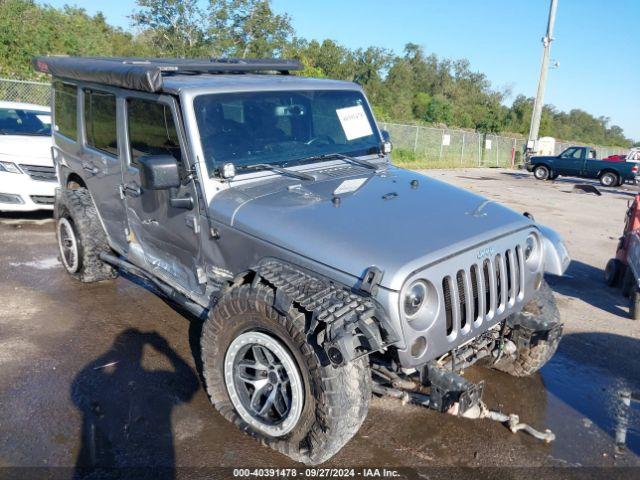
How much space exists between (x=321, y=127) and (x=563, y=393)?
2.82 m

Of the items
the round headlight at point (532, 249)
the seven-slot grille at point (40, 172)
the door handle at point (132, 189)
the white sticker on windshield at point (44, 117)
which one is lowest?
the seven-slot grille at point (40, 172)

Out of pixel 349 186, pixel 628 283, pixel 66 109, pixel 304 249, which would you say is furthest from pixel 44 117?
pixel 628 283

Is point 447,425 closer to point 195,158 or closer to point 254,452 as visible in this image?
point 254,452

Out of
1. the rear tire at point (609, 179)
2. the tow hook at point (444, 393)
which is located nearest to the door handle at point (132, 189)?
the tow hook at point (444, 393)

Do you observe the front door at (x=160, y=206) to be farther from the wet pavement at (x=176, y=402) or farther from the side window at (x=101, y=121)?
the wet pavement at (x=176, y=402)

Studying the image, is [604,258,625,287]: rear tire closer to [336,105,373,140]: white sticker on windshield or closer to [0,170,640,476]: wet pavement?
[0,170,640,476]: wet pavement

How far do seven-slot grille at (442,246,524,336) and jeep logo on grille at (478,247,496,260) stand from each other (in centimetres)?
3

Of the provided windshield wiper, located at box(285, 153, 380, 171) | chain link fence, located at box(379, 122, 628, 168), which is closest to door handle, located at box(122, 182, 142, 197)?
windshield wiper, located at box(285, 153, 380, 171)

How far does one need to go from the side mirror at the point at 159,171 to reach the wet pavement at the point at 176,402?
1.54m

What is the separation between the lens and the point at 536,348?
13.2 feet

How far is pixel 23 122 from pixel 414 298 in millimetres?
8808

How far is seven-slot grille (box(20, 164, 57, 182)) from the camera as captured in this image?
812cm

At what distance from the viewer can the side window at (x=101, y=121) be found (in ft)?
15.4

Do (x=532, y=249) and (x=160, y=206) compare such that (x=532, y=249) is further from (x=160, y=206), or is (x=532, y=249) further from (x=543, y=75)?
(x=543, y=75)
